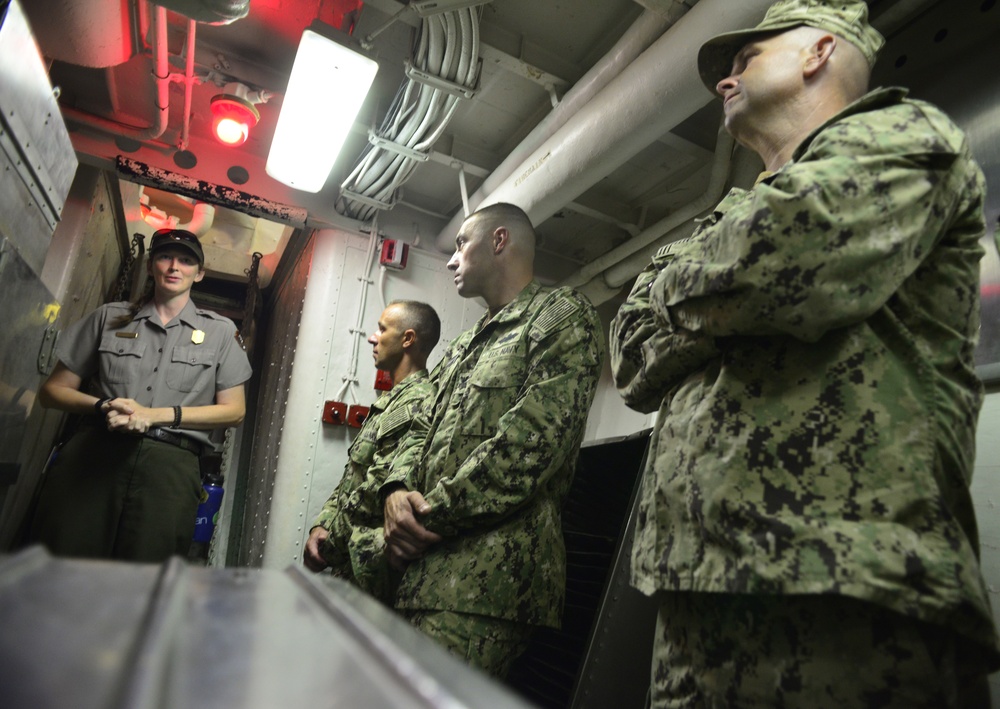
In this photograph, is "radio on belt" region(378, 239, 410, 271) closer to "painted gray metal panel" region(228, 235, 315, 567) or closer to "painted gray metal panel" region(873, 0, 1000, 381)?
"painted gray metal panel" region(228, 235, 315, 567)

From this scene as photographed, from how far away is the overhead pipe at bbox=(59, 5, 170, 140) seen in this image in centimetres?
268

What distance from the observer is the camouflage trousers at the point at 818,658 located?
2.72ft

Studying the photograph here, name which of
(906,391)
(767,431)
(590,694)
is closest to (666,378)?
(767,431)

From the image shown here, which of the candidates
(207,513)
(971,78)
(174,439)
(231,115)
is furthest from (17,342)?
(971,78)

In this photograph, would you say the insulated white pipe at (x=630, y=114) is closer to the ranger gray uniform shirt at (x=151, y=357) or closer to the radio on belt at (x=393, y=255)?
the radio on belt at (x=393, y=255)

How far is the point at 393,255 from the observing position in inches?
154

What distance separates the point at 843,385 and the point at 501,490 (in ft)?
3.26

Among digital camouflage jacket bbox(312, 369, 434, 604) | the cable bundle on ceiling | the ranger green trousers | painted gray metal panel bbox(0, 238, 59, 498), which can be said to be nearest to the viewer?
painted gray metal panel bbox(0, 238, 59, 498)

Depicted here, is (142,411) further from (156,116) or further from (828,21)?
(828,21)

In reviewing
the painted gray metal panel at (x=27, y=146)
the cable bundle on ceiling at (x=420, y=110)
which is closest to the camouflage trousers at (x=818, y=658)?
the painted gray metal panel at (x=27, y=146)

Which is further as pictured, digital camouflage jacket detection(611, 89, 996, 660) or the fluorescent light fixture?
the fluorescent light fixture

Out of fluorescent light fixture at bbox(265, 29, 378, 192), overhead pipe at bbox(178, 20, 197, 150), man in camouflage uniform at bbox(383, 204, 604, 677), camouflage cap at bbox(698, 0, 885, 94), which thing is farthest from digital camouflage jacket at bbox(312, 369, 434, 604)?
camouflage cap at bbox(698, 0, 885, 94)

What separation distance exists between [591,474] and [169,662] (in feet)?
7.59

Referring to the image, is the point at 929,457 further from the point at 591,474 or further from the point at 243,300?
the point at 243,300
